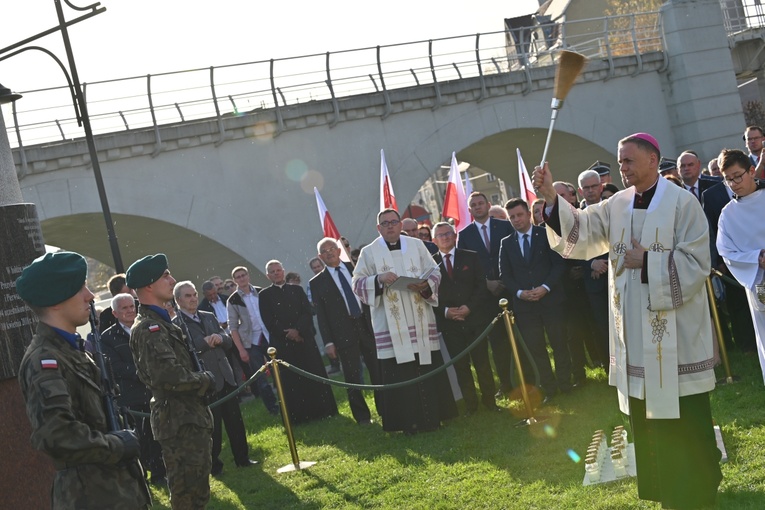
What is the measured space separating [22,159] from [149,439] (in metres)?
9.49

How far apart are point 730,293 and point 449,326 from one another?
10.3 ft

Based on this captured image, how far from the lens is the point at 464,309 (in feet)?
36.0

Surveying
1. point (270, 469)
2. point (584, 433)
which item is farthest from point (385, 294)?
point (584, 433)

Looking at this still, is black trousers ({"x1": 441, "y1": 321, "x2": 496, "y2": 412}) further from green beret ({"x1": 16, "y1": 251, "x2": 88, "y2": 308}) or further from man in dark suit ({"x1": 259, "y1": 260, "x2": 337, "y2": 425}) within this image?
green beret ({"x1": 16, "y1": 251, "x2": 88, "y2": 308})

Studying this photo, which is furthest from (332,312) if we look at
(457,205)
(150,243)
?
(150,243)

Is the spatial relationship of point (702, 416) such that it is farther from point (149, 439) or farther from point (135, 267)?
point (149, 439)

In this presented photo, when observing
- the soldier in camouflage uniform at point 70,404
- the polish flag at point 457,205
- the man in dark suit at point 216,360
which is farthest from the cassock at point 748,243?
the polish flag at point 457,205

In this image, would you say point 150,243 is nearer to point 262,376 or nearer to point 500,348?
point 262,376

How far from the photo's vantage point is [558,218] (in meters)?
6.48

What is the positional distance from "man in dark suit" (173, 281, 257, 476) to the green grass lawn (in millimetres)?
262

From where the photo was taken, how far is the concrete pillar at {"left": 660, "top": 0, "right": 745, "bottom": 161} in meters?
26.4

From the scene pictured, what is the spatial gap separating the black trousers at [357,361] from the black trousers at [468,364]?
1209mm

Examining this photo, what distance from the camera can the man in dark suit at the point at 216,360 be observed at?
10008mm

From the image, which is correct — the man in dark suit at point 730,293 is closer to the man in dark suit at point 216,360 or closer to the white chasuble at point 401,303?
the white chasuble at point 401,303
